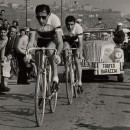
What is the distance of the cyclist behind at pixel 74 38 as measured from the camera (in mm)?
10312

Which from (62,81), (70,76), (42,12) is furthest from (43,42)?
(62,81)

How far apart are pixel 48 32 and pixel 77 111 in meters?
1.54

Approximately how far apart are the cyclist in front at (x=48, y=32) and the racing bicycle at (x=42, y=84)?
0.10m

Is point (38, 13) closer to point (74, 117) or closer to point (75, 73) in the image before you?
point (74, 117)

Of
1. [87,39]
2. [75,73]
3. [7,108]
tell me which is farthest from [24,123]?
[87,39]

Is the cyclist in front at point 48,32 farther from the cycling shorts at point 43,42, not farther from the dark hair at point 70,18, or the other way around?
the dark hair at point 70,18

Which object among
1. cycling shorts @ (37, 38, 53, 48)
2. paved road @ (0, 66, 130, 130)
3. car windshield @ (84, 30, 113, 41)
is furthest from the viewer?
car windshield @ (84, 30, 113, 41)

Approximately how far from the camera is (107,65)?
13883 mm

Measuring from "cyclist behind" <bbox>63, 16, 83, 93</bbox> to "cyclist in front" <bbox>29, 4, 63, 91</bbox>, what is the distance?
210cm

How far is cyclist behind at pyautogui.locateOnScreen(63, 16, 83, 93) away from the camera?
10.3 meters

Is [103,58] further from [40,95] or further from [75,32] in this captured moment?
[40,95]

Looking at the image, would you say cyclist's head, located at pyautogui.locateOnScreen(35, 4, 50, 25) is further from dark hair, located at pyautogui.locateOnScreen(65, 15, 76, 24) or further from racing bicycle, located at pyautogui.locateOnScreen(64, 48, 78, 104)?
dark hair, located at pyautogui.locateOnScreen(65, 15, 76, 24)

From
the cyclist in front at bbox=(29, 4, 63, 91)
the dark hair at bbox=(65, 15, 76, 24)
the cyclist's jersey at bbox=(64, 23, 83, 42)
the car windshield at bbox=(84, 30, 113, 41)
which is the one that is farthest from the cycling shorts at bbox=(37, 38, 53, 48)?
the car windshield at bbox=(84, 30, 113, 41)

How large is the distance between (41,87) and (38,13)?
129 cm
